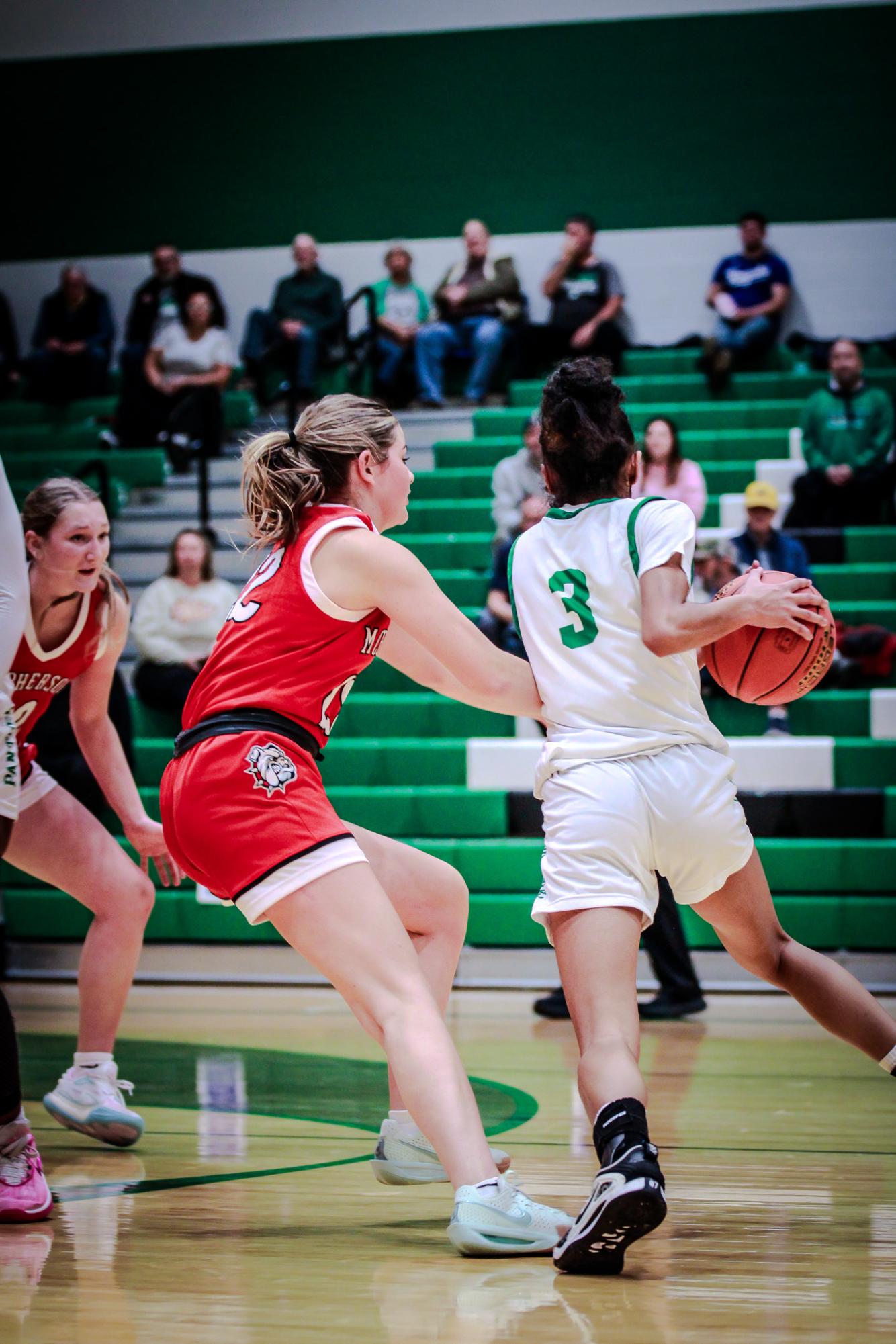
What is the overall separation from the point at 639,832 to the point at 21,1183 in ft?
4.44

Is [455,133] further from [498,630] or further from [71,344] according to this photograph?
[498,630]

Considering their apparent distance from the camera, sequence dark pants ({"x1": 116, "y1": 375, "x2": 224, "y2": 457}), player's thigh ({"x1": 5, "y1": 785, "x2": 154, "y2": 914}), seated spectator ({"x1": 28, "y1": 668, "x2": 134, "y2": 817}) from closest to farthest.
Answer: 1. player's thigh ({"x1": 5, "y1": 785, "x2": 154, "y2": 914})
2. seated spectator ({"x1": 28, "y1": 668, "x2": 134, "y2": 817})
3. dark pants ({"x1": 116, "y1": 375, "x2": 224, "y2": 457})

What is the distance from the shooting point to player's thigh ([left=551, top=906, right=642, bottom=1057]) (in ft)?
7.62

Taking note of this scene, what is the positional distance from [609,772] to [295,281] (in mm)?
8317

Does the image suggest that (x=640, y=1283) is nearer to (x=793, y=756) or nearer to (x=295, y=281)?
(x=793, y=756)

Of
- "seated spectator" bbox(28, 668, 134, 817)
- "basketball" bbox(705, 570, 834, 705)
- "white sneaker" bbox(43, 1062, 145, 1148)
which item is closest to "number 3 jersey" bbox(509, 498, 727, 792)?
"basketball" bbox(705, 570, 834, 705)

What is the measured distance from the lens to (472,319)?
983 centimetres

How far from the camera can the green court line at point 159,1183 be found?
9.70 feet

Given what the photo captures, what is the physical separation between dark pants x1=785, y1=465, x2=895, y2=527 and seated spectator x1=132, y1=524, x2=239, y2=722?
3.12m

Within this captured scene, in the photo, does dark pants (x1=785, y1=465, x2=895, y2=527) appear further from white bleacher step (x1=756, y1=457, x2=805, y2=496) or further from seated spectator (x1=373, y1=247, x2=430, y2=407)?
seated spectator (x1=373, y1=247, x2=430, y2=407)

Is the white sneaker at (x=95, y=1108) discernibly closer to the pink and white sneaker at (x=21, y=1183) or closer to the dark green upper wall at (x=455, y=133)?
the pink and white sneaker at (x=21, y=1183)

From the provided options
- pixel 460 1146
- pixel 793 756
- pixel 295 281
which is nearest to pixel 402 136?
pixel 295 281

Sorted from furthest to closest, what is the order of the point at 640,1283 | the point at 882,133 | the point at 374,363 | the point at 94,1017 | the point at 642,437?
the point at 882,133 < the point at 374,363 < the point at 642,437 < the point at 94,1017 < the point at 640,1283

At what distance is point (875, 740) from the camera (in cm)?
630
